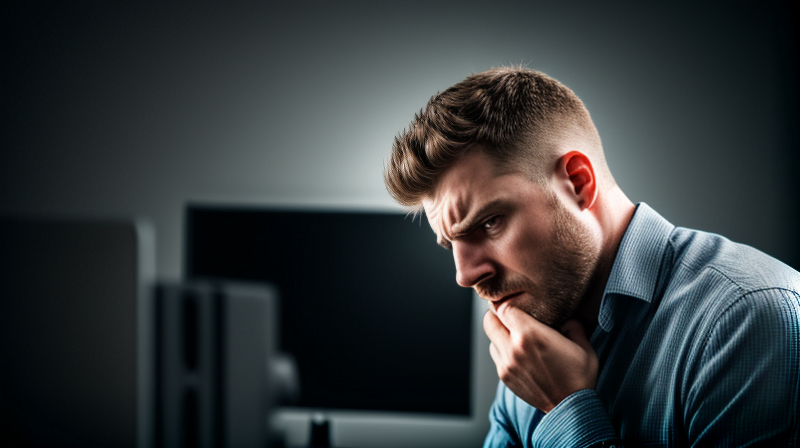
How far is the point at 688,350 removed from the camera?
738 mm

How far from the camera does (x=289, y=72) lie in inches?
72.6

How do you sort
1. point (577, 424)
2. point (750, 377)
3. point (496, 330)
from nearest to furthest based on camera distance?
point (750, 377) < point (577, 424) < point (496, 330)

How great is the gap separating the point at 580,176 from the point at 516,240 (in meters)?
0.16

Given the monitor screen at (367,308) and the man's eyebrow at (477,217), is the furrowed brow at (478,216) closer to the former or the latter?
the man's eyebrow at (477,217)

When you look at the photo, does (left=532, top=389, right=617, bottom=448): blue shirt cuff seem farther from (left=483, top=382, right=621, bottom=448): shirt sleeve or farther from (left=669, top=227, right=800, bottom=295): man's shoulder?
(left=669, top=227, right=800, bottom=295): man's shoulder

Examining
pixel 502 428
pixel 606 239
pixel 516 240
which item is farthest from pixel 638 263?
pixel 502 428

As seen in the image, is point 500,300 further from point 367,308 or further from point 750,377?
point 367,308

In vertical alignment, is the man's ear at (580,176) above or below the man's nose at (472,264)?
above

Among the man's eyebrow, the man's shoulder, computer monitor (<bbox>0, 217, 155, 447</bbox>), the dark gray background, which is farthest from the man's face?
the dark gray background

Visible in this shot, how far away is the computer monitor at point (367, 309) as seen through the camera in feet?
5.01

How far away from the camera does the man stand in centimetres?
69

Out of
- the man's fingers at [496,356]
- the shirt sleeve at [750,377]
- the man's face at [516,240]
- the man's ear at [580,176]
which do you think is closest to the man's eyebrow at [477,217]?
the man's face at [516,240]

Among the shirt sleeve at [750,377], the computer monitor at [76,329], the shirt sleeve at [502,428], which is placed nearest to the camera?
the computer monitor at [76,329]

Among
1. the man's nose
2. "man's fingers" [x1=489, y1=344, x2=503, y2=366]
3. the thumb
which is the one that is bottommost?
"man's fingers" [x1=489, y1=344, x2=503, y2=366]
